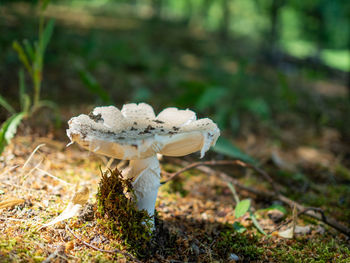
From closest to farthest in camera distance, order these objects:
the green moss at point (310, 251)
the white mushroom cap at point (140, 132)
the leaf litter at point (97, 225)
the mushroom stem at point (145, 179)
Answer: the white mushroom cap at point (140, 132) < the leaf litter at point (97, 225) < the mushroom stem at point (145, 179) < the green moss at point (310, 251)

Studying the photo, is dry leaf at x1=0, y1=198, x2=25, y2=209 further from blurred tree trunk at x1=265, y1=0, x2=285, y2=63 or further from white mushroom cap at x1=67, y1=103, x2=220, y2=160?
blurred tree trunk at x1=265, y1=0, x2=285, y2=63

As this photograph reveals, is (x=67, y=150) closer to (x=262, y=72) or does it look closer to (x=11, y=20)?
(x=11, y=20)

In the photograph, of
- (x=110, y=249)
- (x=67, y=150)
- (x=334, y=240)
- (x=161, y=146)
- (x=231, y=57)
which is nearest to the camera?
(x=161, y=146)

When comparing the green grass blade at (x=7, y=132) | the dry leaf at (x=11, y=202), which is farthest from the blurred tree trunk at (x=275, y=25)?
the dry leaf at (x=11, y=202)

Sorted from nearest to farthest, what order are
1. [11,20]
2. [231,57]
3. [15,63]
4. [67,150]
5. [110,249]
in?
[110,249] → [67,150] → [15,63] → [11,20] → [231,57]

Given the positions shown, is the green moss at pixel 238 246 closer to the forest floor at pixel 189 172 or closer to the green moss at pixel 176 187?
the forest floor at pixel 189 172

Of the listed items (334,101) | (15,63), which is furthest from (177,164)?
(334,101)
